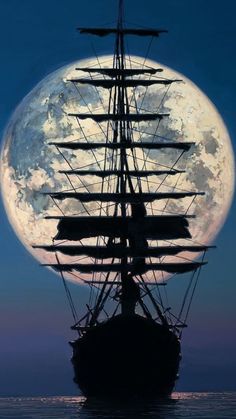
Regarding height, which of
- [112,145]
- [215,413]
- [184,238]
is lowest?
[215,413]

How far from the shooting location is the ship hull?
97.1m

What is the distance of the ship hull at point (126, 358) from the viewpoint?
97062mm

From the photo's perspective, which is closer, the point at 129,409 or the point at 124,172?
the point at 129,409

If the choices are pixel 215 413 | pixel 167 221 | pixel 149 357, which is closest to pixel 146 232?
pixel 167 221

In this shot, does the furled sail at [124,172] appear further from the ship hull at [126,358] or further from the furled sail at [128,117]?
the ship hull at [126,358]

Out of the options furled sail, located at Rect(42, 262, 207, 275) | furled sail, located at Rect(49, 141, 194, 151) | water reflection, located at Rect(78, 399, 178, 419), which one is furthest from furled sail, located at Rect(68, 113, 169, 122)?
water reflection, located at Rect(78, 399, 178, 419)

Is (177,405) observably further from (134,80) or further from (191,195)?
(134,80)

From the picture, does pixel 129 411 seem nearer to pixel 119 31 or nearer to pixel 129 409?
pixel 129 409

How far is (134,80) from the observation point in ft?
351

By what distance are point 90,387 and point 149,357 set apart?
5.09m

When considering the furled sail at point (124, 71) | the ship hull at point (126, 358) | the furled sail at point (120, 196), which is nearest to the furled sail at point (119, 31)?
the furled sail at point (124, 71)

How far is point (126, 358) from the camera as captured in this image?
9700 centimetres

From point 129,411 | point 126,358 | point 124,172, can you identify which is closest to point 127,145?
point 124,172

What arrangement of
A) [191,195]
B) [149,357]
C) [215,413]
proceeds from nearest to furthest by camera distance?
1. [215,413]
2. [149,357]
3. [191,195]
